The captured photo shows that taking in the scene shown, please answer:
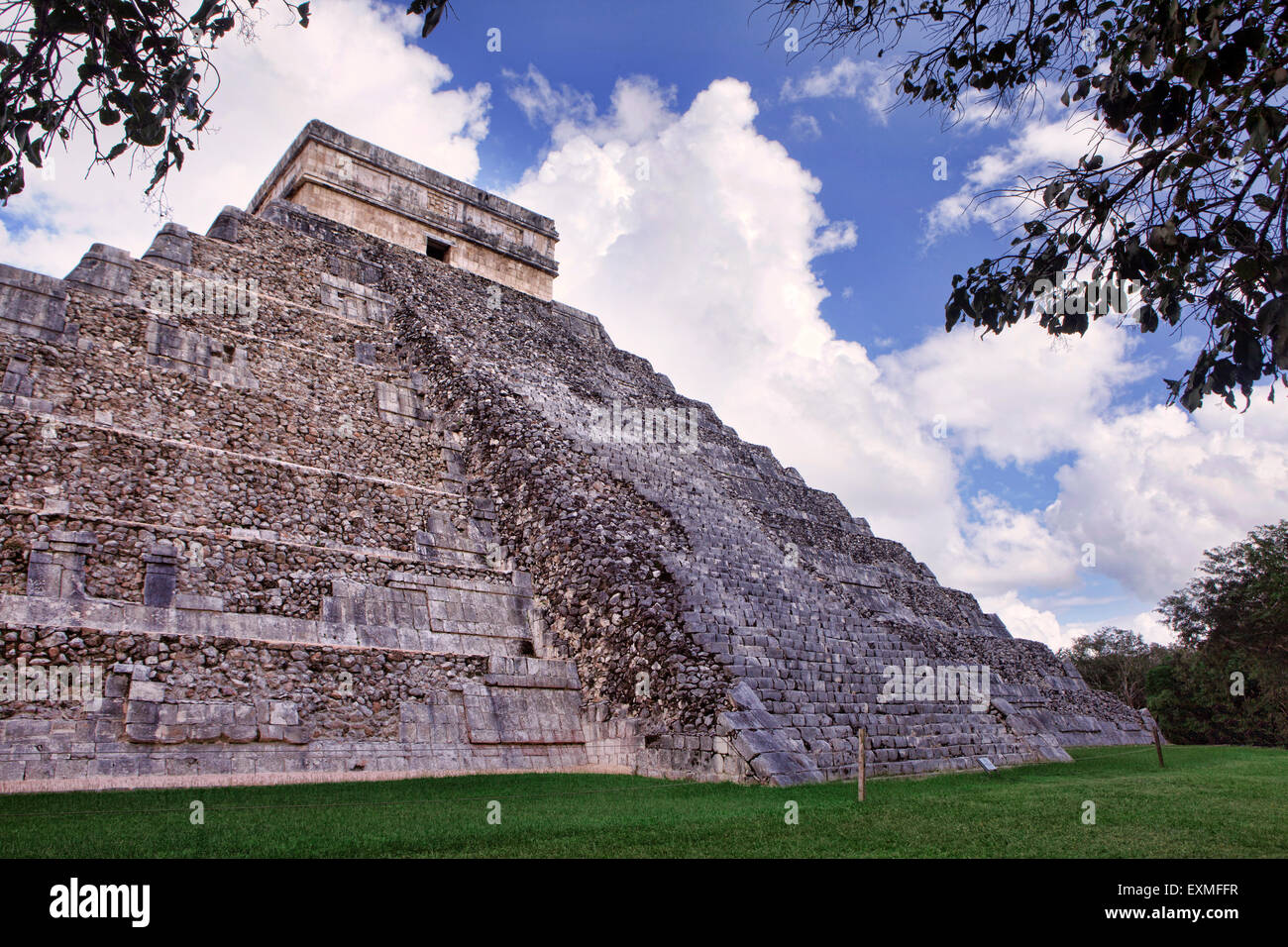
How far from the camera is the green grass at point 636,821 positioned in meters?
4.54

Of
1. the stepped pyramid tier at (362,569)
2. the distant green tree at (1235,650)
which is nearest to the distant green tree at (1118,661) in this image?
the distant green tree at (1235,650)

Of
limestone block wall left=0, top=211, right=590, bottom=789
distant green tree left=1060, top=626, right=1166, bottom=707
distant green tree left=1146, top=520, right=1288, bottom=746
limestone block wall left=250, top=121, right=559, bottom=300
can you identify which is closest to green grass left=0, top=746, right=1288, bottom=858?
limestone block wall left=0, top=211, right=590, bottom=789

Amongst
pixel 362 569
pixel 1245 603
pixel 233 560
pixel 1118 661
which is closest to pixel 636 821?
pixel 362 569

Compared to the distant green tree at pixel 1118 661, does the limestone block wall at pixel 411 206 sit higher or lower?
higher

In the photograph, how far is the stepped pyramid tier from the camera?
7707 millimetres

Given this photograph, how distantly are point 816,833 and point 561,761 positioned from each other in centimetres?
459

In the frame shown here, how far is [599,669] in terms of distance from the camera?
388 inches

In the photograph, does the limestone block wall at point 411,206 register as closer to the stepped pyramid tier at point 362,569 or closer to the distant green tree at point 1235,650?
the stepped pyramid tier at point 362,569

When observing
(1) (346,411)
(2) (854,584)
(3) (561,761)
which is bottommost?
(3) (561,761)

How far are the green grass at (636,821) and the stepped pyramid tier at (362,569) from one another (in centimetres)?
90

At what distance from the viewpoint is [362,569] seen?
972 centimetres
